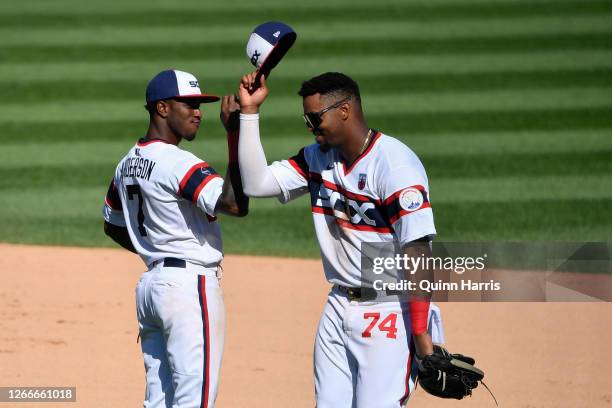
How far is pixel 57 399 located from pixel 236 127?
2.54 m

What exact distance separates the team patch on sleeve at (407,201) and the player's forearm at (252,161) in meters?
0.60

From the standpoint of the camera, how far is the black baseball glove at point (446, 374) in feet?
13.5

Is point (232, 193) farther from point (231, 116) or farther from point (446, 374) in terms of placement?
point (446, 374)

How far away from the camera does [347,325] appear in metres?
4.31

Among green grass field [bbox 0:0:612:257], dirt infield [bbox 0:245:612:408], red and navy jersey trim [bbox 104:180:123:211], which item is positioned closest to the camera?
red and navy jersey trim [bbox 104:180:123:211]

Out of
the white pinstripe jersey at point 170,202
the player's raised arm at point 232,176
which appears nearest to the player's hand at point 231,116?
the player's raised arm at point 232,176

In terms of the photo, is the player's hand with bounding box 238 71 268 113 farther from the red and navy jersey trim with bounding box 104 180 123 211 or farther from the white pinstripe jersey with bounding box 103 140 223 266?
the red and navy jersey trim with bounding box 104 180 123 211

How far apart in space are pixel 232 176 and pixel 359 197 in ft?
2.08

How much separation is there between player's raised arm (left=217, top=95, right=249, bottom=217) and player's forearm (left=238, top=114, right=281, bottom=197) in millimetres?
81

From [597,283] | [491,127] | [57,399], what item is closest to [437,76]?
[491,127]

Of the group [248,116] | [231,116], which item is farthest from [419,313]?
[231,116]

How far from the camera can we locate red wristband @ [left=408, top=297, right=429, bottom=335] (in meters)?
4.12

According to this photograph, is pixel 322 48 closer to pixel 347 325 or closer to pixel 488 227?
pixel 488 227

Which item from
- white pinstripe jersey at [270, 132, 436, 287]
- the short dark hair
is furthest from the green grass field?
the short dark hair
